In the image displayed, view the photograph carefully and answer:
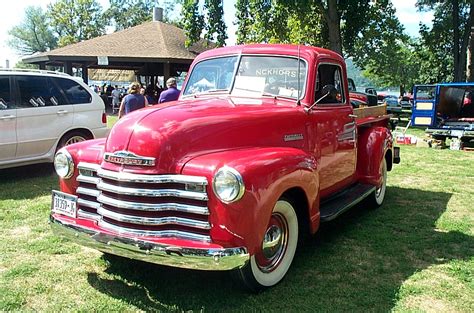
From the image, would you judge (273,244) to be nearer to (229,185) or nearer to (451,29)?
(229,185)

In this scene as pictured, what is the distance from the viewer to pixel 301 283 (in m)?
3.81

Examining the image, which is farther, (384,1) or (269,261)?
(384,1)

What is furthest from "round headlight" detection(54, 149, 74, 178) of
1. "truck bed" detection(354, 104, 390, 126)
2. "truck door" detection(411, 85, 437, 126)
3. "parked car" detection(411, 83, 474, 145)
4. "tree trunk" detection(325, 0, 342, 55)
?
"tree trunk" detection(325, 0, 342, 55)

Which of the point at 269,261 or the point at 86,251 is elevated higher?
the point at 269,261

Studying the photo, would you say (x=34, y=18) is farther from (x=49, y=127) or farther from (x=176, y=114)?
(x=176, y=114)

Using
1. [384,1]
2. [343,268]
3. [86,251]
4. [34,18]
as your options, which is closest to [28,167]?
[86,251]

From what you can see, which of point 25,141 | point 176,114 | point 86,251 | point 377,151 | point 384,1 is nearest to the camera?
point 176,114

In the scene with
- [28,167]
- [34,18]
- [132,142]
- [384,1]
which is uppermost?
[34,18]

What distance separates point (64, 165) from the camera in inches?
153

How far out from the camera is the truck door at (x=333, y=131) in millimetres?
4555

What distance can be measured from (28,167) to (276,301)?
6857mm

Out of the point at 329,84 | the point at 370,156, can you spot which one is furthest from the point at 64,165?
the point at 370,156

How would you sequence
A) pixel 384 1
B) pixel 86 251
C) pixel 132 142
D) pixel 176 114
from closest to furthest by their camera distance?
1. pixel 132 142
2. pixel 176 114
3. pixel 86 251
4. pixel 384 1

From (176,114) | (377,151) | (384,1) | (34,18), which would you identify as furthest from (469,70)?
(34,18)
